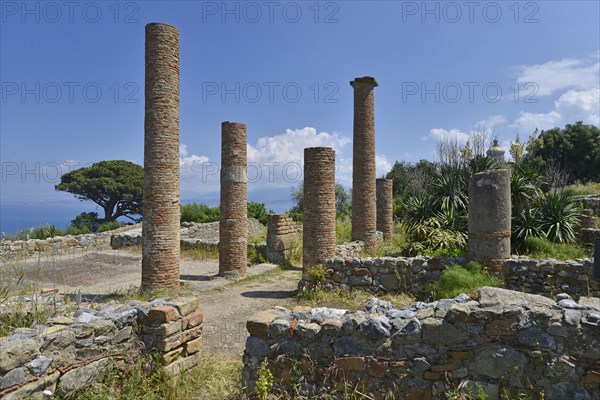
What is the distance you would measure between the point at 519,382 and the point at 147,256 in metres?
7.98

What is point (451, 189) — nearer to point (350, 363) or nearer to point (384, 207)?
point (384, 207)

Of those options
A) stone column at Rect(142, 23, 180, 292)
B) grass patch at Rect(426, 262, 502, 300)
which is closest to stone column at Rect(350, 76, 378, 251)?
grass patch at Rect(426, 262, 502, 300)

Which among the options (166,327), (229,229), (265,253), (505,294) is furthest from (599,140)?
(166,327)

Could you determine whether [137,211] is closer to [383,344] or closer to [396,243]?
[396,243]

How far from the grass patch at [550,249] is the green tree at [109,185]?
34.4 metres

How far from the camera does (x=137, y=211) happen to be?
40.0 m

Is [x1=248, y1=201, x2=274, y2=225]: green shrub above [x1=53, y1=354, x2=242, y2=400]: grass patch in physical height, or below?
above

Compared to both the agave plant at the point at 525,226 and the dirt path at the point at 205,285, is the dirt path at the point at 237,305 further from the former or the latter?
the agave plant at the point at 525,226

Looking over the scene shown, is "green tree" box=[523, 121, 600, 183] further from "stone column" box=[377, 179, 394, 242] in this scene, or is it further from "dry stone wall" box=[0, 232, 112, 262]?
"dry stone wall" box=[0, 232, 112, 262]

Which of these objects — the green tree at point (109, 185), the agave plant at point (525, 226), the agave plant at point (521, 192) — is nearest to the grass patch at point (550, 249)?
the agave plant at point (525, 226)

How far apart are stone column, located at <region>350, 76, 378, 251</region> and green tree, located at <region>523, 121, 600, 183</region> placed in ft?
84.5

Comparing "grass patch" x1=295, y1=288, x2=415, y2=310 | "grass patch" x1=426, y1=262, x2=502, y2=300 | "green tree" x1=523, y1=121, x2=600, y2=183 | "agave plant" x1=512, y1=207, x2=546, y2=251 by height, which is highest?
"green tree" x1=523, y1=121, x2=600, y2=183

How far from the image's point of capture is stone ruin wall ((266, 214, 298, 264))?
14805mm

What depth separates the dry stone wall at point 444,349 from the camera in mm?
3596
